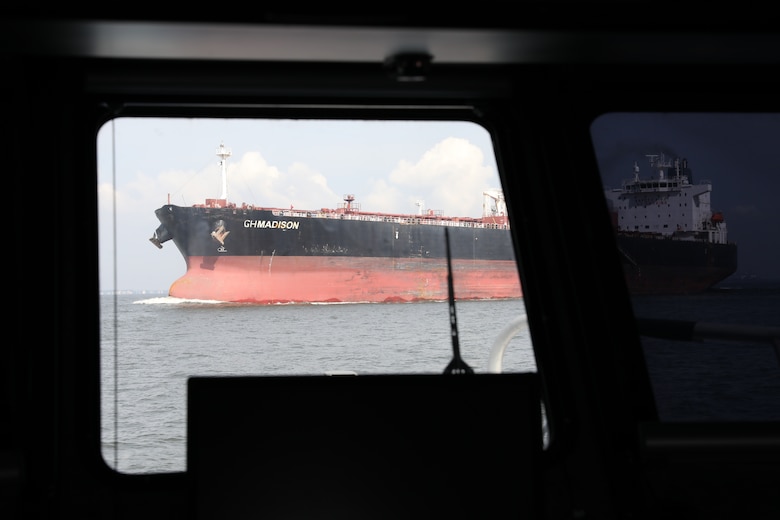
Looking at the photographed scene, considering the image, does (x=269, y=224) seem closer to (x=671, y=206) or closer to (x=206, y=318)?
(x=206, y=318)

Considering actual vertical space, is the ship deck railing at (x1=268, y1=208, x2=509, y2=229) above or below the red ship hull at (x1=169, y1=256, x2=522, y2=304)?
above

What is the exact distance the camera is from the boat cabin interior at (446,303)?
1.27 metres

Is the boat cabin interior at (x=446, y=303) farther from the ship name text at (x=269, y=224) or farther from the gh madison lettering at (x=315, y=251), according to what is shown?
the ship name text at (x=269, y=224)

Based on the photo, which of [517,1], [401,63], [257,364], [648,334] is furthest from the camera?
[257,364]

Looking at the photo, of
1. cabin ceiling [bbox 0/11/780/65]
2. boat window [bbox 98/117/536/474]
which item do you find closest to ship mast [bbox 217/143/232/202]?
boat window [bbox 98/117/536/474]

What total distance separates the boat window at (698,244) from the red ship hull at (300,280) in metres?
0.93

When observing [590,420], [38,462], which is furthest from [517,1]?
[38,462]

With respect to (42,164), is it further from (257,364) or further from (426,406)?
(257,364)

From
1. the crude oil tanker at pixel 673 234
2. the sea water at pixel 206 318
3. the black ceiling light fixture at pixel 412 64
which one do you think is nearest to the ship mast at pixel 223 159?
the sea water at pixel 206 318

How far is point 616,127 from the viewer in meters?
2.17

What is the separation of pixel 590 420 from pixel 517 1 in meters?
1.07

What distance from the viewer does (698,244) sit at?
288 cm

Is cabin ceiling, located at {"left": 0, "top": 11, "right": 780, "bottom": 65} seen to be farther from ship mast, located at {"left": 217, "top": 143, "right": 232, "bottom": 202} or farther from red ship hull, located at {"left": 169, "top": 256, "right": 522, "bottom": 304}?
red ship hull, located at {"left": 169, "top": 256, "right": 522, "bottom": 304}

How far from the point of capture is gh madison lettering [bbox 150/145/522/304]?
294 cm
